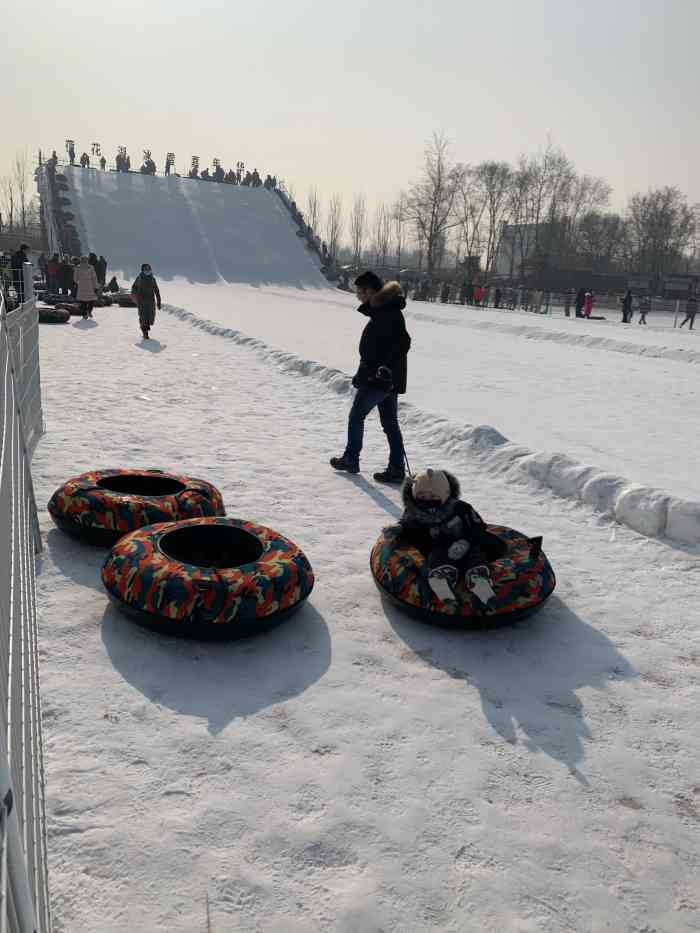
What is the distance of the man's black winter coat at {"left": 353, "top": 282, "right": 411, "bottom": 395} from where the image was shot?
21.7ft

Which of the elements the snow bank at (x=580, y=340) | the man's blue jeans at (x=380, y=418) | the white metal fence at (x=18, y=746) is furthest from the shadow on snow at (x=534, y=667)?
the snow bank at (x=580, y=340)

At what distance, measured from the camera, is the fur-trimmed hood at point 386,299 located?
21.6 feet

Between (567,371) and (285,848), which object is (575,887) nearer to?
(285,848)

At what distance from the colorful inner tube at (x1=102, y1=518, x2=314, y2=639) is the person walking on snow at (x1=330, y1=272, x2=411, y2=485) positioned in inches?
108

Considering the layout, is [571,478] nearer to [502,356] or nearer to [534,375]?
[534,375]

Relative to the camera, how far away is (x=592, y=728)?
3396mm

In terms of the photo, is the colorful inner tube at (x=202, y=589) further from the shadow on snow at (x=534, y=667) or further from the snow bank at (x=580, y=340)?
the snow bank at (x=580, y=340)

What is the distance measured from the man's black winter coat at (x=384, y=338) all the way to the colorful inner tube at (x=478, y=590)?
269 centimetres

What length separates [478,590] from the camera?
4.02 m

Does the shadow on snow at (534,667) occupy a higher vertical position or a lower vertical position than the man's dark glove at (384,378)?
lower

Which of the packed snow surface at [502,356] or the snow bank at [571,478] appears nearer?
the snow bank at [571,478]

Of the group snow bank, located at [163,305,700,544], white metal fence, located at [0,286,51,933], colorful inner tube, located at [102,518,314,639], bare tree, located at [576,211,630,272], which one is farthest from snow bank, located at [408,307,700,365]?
bare tree, located at [576,211,630,272]

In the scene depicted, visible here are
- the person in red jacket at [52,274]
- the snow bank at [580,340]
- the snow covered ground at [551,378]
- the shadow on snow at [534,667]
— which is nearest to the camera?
the shadow on snow at [534,667]

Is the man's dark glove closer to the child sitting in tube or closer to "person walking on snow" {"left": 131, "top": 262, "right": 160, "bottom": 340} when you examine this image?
the child sitting in tube
